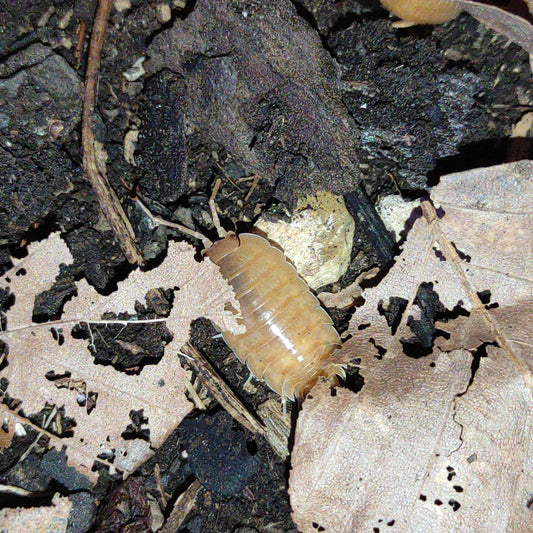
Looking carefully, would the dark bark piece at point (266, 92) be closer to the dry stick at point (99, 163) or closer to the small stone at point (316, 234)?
the small stone at point (316, 234)

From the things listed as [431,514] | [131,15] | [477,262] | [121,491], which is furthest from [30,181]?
[431,514]

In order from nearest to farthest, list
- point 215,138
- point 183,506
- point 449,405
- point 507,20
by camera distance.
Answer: point 449,405
point 507,20
point 215,138
point 183,506

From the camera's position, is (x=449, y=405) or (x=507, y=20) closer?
(x=449, y=405)

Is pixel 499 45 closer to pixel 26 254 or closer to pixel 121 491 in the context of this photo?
pixel 26 254

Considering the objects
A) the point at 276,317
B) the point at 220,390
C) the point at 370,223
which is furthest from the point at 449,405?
the point at 220,390

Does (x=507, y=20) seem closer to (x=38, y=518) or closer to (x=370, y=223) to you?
(x=370, y=223)

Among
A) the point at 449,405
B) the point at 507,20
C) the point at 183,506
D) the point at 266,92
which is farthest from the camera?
the point at 183,506

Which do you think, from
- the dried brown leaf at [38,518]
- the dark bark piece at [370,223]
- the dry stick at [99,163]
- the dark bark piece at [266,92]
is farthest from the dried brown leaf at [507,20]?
the dried brown leaf at [38,518]

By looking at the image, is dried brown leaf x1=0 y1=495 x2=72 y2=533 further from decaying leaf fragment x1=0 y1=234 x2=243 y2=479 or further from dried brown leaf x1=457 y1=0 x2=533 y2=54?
dried brown leaf x1=457 y1=0 x2=533 y2=54
